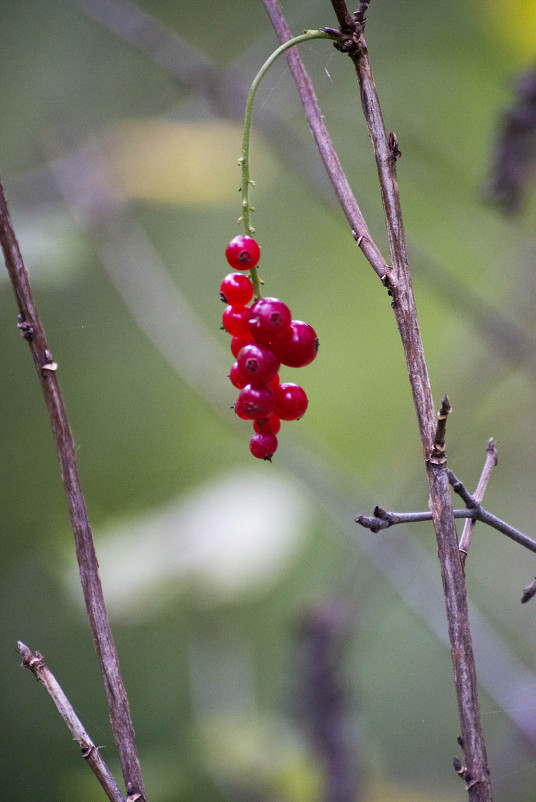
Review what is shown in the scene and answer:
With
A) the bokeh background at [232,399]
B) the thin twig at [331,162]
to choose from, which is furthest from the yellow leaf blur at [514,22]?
the thin twig at [331,162]

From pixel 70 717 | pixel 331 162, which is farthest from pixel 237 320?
pixel 70 717

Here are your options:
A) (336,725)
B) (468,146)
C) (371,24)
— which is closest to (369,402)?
(468,146)

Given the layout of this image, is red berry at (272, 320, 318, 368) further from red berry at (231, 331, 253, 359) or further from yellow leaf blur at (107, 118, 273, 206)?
yellow leaf blur at (107, 118, 273, 206)

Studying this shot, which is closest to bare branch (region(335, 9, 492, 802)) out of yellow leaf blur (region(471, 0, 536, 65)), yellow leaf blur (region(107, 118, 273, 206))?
yellow leaf blur (region(471, 0, 536, 65))

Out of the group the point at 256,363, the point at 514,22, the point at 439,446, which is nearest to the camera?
the point at 439,446

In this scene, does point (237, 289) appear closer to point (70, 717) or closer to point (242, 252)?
point (242, 252)

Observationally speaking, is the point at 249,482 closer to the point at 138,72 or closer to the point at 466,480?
the point at 466,480
